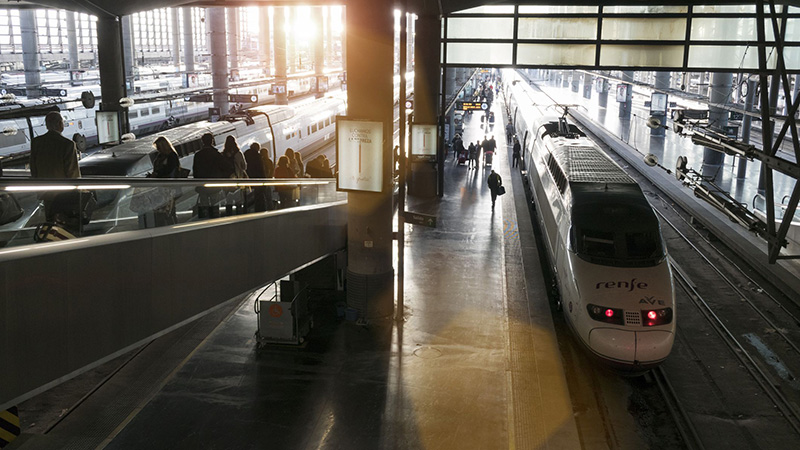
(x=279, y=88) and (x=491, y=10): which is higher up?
(x=491, y=10)

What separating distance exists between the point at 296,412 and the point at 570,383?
451cm

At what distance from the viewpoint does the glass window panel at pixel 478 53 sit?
20734mm

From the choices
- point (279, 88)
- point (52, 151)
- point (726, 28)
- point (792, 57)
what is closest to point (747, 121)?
point (792, 57)

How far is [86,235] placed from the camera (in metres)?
5.89

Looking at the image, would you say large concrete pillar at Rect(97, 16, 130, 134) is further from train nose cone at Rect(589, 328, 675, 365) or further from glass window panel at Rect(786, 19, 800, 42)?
glass window panel at Rect(786, 19, 800, 42)

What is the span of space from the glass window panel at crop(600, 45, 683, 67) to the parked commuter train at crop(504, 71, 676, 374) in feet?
17.0

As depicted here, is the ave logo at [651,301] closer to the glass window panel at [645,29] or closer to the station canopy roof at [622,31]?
the station canopy roof at [622,31]

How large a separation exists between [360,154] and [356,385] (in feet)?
14.4

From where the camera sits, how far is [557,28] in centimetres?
2005

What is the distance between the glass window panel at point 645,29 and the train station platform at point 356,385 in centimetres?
875

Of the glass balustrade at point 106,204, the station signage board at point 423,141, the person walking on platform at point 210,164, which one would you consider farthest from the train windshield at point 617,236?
the station signage board at point 423,141

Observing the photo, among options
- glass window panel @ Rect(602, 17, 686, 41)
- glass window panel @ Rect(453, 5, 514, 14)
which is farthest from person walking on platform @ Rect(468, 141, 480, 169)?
glass window panel @ Rect(602, 17, 686, 41)

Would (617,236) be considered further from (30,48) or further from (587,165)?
(30,48)

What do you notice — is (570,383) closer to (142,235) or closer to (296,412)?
(296,412)
